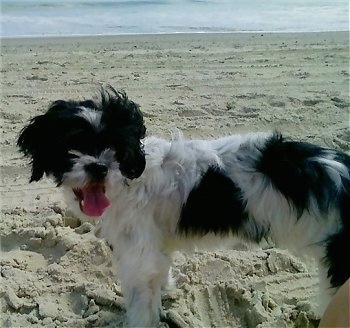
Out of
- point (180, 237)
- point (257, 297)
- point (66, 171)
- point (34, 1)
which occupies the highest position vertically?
point (34, 1)

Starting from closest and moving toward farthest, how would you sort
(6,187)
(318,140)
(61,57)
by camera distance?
1. (6,187)
2. (318,140)
3. (61,57)

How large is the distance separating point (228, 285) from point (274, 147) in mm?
976

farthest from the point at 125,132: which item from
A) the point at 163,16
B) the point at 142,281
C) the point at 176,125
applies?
the point at 163,16

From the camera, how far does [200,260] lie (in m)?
3.67

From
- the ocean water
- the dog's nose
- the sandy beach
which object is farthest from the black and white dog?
the ocean water

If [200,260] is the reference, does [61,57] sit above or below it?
above

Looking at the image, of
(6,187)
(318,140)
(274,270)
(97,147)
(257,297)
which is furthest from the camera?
(318,140)

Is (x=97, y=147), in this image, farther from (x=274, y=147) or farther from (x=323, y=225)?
(x=323, y=225)

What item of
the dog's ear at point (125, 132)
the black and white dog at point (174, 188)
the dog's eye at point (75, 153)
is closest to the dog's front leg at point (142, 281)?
the black and white dog at point (174, 188)

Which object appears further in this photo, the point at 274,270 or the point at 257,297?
the point at 274,270

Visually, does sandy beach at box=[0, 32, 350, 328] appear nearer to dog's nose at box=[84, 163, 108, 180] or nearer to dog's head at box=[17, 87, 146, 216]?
dog's head at box=[17, 87, 146, 216]

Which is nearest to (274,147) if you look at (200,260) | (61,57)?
(200,260)

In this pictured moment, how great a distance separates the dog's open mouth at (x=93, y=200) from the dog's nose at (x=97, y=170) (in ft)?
0.35

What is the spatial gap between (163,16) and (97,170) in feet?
41.4
